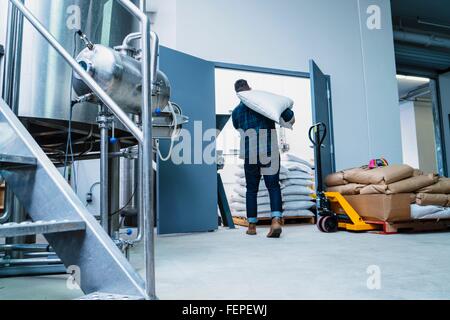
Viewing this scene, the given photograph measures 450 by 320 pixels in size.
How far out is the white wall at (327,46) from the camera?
13.9 ft

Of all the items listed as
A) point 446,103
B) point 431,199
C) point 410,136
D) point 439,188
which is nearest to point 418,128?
point 410,136

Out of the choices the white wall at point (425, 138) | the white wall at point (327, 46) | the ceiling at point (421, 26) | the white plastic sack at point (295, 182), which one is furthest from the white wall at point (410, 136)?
the white plastic sack at point (295, 182)

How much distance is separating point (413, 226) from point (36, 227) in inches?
121

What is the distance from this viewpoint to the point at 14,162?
A: 102 centimetres

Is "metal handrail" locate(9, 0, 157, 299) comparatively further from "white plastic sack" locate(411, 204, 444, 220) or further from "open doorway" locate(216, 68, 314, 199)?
"open doorway" locate(216, 68, 314, 199)

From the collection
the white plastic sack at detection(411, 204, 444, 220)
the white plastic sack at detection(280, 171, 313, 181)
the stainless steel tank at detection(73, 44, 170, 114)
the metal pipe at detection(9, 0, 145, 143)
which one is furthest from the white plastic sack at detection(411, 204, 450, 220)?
the metal pipe at detection(9, 0, 145, 143)

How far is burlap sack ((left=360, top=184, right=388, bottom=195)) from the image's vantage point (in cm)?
302

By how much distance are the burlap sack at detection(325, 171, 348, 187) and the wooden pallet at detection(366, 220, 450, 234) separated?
0.60 m

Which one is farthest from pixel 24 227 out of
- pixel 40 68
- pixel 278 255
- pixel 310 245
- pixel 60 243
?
pixel 310 245

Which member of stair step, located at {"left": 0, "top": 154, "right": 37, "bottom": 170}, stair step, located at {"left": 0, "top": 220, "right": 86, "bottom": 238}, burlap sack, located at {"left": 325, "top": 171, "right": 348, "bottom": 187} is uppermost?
burlap sack, located at {"left": 325, "top": 171, "right": 348, "bottom": 187}

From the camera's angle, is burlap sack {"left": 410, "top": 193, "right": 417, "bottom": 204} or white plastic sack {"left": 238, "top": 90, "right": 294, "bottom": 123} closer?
white plastic sack {"left": 238, "top": 90, "right": 294, "bottom": 123}

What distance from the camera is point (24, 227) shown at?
840mm

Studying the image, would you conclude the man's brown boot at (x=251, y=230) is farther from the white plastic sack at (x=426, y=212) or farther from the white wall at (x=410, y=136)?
the white wall at (x=410, y=136)
